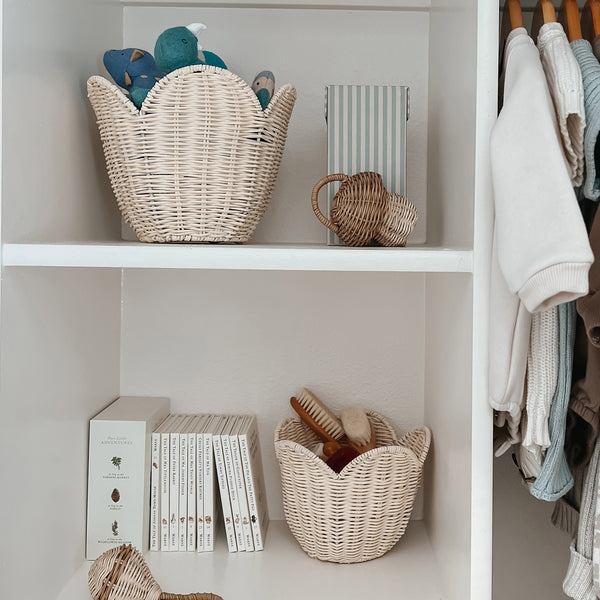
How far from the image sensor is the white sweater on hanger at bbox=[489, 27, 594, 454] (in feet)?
2.18

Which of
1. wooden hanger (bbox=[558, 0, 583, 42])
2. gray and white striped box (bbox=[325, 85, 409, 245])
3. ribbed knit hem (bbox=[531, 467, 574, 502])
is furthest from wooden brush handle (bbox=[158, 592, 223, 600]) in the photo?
wooden hanger (bbox=[558, 0, 583, 42])

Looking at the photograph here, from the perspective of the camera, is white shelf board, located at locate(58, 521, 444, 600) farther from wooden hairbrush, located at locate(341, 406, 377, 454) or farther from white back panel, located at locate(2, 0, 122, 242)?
white back panel, located at locate(2, 0, 122, 242)

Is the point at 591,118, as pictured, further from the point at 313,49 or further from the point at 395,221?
the point at 313,49

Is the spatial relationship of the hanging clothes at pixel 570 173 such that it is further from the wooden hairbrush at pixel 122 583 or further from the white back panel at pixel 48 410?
the white back panel at pixel 48 410

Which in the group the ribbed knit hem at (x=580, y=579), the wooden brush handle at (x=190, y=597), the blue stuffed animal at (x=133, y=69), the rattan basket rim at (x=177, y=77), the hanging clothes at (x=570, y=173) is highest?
the blue stuffed animal at (x=133, y=69)

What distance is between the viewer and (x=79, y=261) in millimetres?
860

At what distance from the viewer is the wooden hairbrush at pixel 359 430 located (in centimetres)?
117

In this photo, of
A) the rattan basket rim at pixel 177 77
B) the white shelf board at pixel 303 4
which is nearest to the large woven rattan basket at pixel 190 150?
the rattan basket rim at pixel 177 77

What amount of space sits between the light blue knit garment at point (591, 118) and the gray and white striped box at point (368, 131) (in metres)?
0.36

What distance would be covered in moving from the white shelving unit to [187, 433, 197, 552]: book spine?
0.16 feet

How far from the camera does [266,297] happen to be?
4.26 ft

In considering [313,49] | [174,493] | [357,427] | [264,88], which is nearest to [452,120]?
[264,88]

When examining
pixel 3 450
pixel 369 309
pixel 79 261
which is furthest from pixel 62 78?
pixel 369 309

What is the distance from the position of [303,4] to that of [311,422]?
2.49 feet
